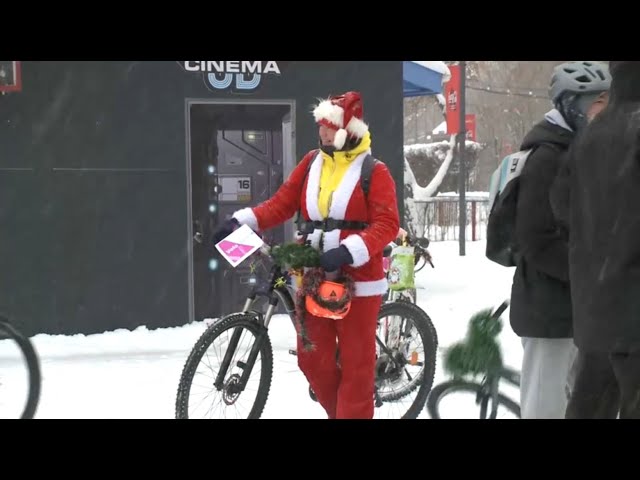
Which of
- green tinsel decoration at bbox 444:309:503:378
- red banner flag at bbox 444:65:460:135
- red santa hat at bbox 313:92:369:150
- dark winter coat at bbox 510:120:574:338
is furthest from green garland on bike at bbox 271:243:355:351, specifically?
red banner flag at bbox 444:65:460:135

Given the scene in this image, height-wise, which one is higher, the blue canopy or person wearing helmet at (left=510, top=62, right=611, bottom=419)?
the blue canopy

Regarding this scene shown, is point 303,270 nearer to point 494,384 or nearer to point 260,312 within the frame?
point 260,312

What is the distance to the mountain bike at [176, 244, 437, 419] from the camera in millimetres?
3562

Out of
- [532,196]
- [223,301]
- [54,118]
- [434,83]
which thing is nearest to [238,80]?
[54,118]

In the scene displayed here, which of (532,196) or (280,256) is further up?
(532,196)

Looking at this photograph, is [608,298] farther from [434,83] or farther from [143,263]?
[434,83]

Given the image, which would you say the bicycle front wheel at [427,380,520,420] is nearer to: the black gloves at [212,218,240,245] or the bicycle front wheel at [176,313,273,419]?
the bicycle front wheel at [176,313,273,419]


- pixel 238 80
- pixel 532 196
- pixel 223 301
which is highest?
pixel 238 80

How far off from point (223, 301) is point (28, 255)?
215cm

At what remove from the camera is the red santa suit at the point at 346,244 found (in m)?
3.53

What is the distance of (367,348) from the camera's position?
3631 millimetres

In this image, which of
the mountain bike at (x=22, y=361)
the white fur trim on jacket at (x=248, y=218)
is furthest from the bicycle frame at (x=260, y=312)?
the mountain bike at (x=22, y=361)

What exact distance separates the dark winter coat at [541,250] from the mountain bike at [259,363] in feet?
4.19

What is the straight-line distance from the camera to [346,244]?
3.41 m
